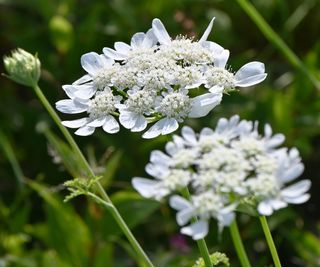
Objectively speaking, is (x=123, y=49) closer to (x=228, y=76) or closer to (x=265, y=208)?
(x=228, y=76)

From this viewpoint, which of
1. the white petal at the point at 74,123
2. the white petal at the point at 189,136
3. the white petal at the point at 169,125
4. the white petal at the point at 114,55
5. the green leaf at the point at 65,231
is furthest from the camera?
the green leaf at the point at 65,231

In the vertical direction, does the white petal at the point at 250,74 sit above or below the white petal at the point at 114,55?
below

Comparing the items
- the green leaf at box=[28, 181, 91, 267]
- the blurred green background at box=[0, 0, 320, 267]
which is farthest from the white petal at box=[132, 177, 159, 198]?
the green leaf at box=[28, 181, 91, 267]

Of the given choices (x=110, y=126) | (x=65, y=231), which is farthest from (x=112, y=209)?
(x=65, y=231)

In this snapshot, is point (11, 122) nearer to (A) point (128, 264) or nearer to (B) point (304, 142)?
(A) point (128, 264)

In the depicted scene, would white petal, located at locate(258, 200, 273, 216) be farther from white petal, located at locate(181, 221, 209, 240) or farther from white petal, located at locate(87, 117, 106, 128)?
white petal, located at locate(87, 117, 106, 128)

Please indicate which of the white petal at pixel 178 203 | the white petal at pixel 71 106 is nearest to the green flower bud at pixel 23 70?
the white petal at pixel 71 106

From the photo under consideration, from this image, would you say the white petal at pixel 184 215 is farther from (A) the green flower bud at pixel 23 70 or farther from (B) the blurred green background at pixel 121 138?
(B) the blurred green background at pixel 121 138
